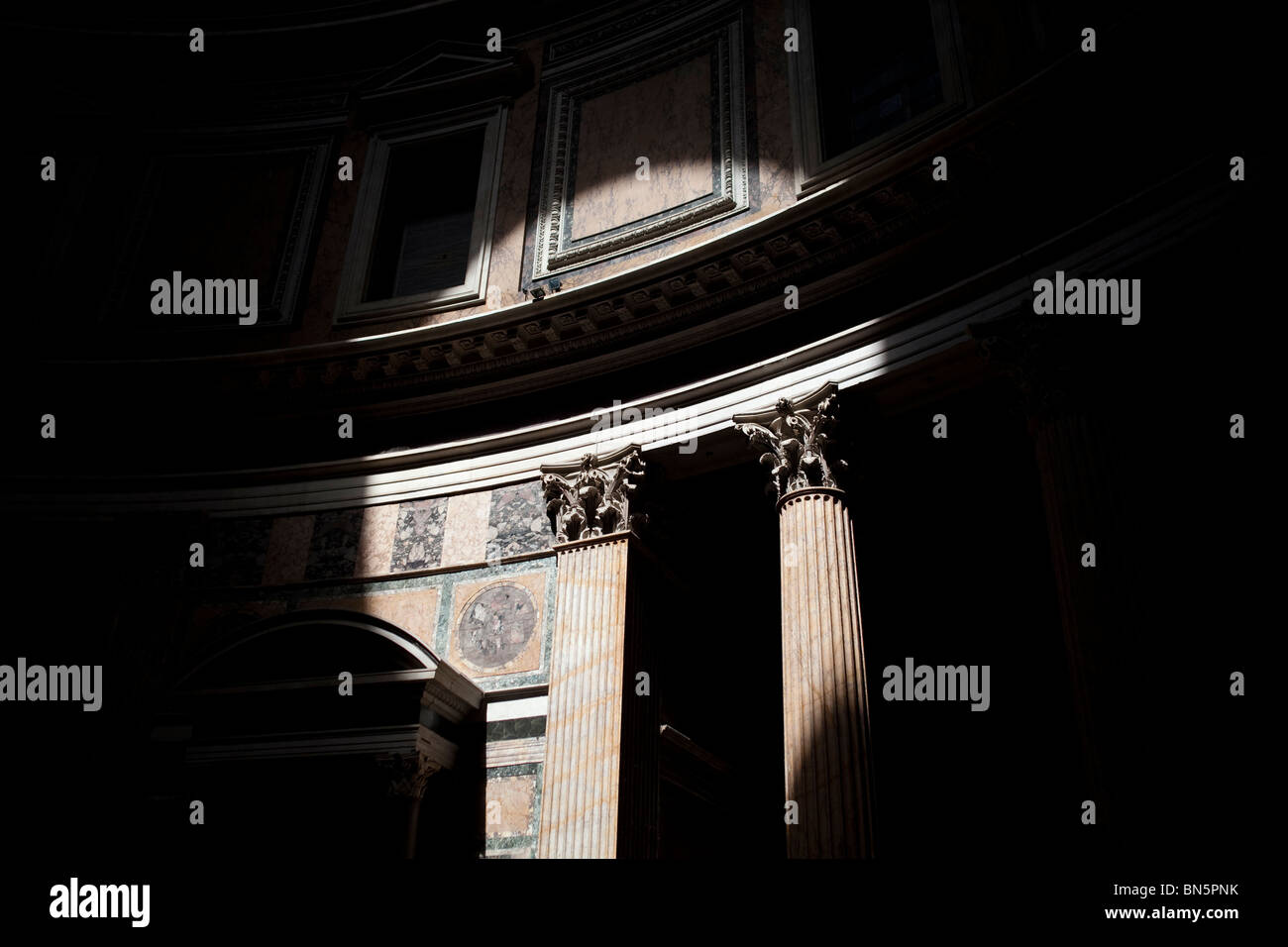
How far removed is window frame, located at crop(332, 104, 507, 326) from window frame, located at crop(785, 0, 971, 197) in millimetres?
3649

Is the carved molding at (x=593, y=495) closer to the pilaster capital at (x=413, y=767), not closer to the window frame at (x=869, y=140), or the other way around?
the pilaster capital at (x=413, y=767)

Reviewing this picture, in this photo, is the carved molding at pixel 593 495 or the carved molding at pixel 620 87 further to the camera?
the carved molding at pixel 620 87

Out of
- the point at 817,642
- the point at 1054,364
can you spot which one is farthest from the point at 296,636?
the point at 1054,364

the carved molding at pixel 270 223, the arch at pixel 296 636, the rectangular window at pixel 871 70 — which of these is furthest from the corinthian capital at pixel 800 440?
the carved molding at pixel 270 223

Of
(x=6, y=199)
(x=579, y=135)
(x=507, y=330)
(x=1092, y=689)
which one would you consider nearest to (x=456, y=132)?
(x=579, y=135)

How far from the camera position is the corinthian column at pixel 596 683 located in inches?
295

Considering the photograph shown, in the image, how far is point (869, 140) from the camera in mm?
9406

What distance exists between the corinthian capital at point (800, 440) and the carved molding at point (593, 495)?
1232mm

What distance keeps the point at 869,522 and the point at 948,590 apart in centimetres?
122

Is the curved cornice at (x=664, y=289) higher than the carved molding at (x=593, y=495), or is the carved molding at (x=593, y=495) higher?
the curved cornice at (x=664, y=289)

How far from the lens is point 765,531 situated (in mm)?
10203

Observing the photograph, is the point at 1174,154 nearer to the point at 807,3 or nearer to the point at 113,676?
the point at 807,3

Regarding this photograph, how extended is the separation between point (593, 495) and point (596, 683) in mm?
1701
